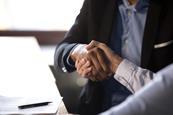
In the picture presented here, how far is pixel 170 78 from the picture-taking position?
69 centimetres

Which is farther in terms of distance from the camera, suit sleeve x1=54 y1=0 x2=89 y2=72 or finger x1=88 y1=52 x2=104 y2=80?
suit sleeve x1=54 y1=0 x2=89 y2=72

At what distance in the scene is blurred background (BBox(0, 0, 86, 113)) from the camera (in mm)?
2270

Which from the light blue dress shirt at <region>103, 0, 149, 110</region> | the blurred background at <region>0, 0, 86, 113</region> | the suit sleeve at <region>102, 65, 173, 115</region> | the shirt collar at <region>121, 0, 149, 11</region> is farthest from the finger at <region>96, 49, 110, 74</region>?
the blurred background at <region>0, 0, 86, 113</region>

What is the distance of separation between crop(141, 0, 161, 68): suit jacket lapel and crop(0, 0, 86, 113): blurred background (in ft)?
3.03

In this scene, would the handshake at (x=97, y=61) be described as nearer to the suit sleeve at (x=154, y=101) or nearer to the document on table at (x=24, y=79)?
the document on table at (x=24, y=79)

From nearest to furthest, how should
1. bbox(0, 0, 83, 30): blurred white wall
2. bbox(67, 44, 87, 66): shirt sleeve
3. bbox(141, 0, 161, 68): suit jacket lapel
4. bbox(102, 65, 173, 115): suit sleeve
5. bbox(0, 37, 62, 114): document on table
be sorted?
bbox(102, 65, 173, 115): suit sleeve → bbox(0, 37, 62, 114): document on table → bbox(141, 0, 161, 68): suit jacket lapel → bbox(67, 44, 87, 66): shirt sleeve → bbox(0, 0, 83, 30): blurred white wall

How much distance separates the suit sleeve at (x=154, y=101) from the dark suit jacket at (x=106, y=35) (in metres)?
0.70

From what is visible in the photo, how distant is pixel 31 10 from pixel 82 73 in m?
0.97

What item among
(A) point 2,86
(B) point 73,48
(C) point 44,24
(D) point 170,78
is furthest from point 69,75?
(D) point 170,78

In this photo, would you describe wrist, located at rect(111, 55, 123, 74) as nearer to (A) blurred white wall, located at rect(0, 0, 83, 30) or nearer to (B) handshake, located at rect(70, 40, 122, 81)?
(B) handshake, located at rect(70, 40, 122, 81)

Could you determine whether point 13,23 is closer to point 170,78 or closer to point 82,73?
point 82,73

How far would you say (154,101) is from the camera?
68 centimetres

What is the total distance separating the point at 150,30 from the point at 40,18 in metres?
1.08

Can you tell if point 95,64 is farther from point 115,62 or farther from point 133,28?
point 133,28
